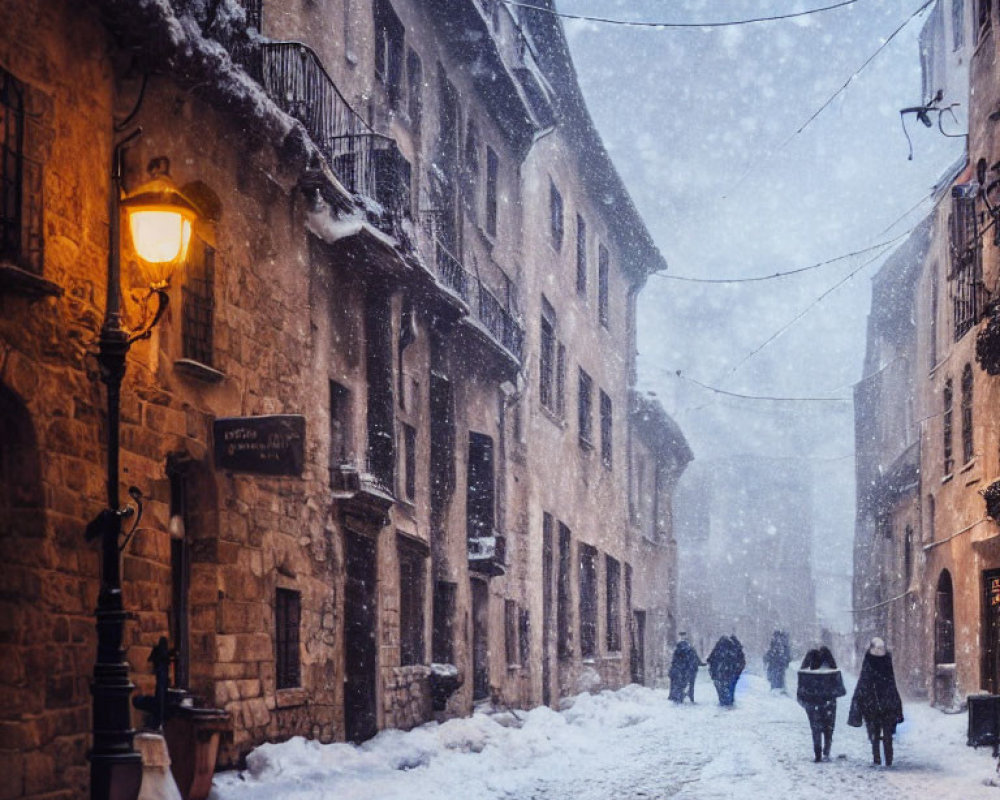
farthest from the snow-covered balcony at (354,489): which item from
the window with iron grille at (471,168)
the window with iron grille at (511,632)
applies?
the window with iron grille at (511,632)

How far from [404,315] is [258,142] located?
17.2ft

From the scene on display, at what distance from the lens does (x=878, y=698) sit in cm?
1617

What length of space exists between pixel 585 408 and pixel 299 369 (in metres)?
17.8

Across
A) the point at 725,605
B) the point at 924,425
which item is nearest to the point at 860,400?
the point at 924,425

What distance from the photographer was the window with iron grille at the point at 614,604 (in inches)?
1300

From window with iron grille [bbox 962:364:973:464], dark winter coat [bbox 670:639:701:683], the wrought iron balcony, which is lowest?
dark winter coat [bbox 670:639:701:683]

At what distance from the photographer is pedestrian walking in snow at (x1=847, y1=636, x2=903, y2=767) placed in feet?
52.9

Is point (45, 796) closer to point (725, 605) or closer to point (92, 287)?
point (92, 287)

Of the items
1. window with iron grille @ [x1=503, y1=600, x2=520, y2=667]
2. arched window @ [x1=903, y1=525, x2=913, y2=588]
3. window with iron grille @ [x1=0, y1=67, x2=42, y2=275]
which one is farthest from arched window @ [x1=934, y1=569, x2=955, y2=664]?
window with iron grille @ [x1=0, y1=67, x2=42, y2=275]

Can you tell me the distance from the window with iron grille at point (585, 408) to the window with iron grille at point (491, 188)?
7.39 m

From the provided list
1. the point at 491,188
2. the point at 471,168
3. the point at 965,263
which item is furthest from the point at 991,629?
the point at 471,168

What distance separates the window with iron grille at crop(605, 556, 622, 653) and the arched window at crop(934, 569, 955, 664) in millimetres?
7585

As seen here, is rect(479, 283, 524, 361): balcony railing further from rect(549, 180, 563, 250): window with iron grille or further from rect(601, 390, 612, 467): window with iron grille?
rect(601, 390, 612, 467): window with iron grille

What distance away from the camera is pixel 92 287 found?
934cm
